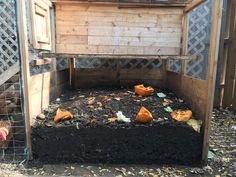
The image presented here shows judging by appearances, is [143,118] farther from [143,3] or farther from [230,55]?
[230,55]

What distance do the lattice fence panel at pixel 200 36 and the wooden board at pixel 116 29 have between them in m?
1.07

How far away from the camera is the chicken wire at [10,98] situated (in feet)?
7.06

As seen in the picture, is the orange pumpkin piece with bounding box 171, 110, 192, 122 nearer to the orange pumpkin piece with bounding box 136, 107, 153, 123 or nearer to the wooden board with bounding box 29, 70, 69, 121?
the orange pumpkin piece with bounding box 136, 107, 153, 123

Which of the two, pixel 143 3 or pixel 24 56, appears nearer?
pixel 24 56

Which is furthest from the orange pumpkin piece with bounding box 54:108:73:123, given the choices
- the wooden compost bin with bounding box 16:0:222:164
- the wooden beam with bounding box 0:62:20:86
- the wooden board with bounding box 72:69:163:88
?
the wooden board with bounding box 72:69:163:88

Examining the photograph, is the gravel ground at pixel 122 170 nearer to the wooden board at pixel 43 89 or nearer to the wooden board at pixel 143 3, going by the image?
the wooden board at pixel 43 89

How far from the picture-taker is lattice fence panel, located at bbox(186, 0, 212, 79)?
12.1 ft

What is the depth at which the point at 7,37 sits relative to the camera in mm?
3545

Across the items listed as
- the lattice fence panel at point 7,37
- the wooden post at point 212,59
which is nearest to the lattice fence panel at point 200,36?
the wooden post at point 212,59

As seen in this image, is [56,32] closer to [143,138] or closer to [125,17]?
[125,17]

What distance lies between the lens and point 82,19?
2729 mm

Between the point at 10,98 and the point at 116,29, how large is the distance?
4.94 ft

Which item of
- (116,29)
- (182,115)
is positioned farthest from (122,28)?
(182,115)

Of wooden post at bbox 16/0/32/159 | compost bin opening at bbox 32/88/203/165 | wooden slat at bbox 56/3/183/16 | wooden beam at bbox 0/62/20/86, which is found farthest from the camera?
wooden beam at bbox 0/62/20/86
